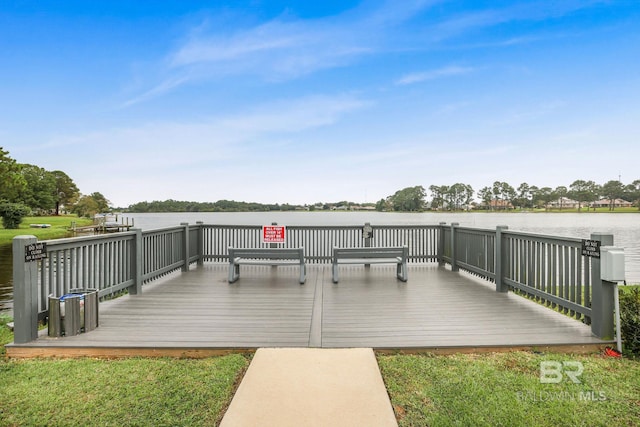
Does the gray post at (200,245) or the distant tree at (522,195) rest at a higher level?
the distant tree at (522,195)

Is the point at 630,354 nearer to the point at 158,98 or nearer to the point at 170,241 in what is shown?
the point at 170,241

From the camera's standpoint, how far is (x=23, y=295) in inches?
122

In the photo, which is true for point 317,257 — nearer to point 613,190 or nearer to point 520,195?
point 520,195

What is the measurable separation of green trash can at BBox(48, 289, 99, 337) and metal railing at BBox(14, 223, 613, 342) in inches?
7.4

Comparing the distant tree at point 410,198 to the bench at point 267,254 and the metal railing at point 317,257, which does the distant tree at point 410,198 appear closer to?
the metal railing at point 317,257

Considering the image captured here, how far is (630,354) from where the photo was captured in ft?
9.85

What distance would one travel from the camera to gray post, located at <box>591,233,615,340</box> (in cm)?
318

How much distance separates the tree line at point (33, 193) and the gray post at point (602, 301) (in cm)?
4035

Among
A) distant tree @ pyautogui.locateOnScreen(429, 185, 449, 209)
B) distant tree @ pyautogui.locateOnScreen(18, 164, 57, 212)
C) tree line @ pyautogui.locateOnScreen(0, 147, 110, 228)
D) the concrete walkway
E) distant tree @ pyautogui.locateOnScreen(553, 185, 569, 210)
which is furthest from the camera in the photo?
distant tree @ pyautogui.locateOnScreen(553, 185, 569, 210)

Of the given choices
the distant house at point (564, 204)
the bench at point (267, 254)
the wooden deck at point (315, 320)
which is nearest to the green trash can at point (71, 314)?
the wooden deck at point (315, 320)

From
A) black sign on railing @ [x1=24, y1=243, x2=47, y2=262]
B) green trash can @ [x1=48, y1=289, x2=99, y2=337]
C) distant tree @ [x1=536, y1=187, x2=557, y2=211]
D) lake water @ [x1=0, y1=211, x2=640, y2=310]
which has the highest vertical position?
distant tree @ [x1=536, y1=187, x2=557, y2=211]

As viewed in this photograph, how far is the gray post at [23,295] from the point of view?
3045mm

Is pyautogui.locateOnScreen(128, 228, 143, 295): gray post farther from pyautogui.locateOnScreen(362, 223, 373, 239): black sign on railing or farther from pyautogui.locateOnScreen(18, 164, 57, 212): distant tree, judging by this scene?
pyautogui.locateOnScreen(18, 164, 57, 212): distant tree

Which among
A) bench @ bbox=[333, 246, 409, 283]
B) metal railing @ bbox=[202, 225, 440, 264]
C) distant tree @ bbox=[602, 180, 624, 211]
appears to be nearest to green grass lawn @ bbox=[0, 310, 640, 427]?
bench @ bbox=[333, 246, 409, 283]
